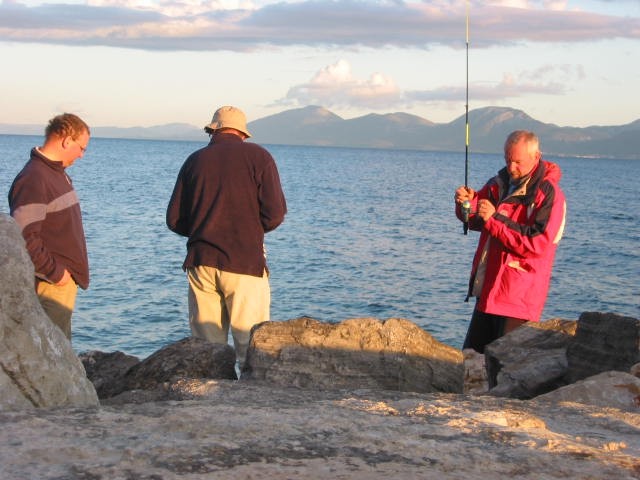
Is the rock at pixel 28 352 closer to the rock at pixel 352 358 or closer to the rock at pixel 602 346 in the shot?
the rock at pixel 352 358

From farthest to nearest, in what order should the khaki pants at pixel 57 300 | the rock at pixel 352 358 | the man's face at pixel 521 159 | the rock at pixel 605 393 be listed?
the man's face at pixel 521 159, the khaki pants at pixel 57 300, the rock at pixel 352 358, the rock at pixel 605 393

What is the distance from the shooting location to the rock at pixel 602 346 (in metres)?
5.96

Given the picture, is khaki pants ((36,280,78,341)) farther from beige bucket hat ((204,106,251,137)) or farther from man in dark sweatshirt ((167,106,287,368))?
beige bucket hat ((204,106,251,137))

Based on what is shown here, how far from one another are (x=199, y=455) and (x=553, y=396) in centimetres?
249

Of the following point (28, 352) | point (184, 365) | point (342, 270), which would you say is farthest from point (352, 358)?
point (342, 270)

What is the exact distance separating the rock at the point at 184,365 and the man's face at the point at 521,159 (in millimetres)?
2465

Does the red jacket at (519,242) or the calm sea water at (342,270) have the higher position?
the red jacket at (519,242)

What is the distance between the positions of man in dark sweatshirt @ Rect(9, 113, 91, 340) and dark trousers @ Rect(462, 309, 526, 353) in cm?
309

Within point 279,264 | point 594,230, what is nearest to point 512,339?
point 279,264

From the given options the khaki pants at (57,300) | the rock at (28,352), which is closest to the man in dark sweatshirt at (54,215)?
the khaki pants at (57,300)

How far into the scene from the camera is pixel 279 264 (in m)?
25.7

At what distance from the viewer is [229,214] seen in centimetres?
617

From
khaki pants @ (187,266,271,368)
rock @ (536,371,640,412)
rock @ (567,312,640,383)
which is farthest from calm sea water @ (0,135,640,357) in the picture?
rock @ (536,371,640,412)

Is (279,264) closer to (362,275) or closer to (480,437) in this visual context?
(362,275)
